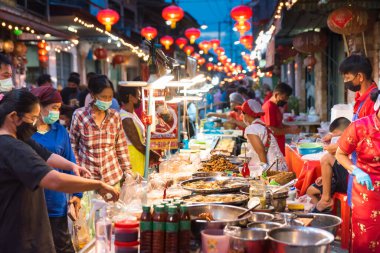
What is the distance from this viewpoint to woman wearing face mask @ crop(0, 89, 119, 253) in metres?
3.18

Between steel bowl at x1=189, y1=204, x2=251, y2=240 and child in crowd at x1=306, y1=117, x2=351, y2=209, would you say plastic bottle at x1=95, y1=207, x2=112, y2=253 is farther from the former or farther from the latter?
child in crowd at x1=306, y1=117, x2=351, y2=209

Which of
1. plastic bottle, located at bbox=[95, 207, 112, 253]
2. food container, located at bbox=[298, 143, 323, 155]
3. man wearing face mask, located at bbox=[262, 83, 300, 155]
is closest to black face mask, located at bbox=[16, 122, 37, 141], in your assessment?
plastic bottle, located at bbox=[95, 207, 112, 253]

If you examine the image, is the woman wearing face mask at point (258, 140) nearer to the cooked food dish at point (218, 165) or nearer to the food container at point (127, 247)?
the cooked food dish at point (218, 165)

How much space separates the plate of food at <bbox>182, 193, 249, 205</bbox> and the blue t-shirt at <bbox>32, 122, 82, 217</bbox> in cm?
129

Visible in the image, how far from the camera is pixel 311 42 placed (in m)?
13.3

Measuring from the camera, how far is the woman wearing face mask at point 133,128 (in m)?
6.69

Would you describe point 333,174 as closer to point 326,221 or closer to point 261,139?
point 261,139

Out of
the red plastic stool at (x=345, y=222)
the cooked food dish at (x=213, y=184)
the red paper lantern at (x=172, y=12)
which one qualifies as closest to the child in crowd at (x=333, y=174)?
the red plastic stool at (x=345, y=222)

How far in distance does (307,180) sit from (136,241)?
4.84 m

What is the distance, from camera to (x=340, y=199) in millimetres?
6844

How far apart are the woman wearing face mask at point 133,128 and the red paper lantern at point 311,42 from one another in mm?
7712

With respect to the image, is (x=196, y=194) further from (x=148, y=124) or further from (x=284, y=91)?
(x=284, y=91)

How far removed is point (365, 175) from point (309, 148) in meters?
3.86

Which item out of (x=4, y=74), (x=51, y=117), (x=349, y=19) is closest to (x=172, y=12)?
(x=349, y=19)
